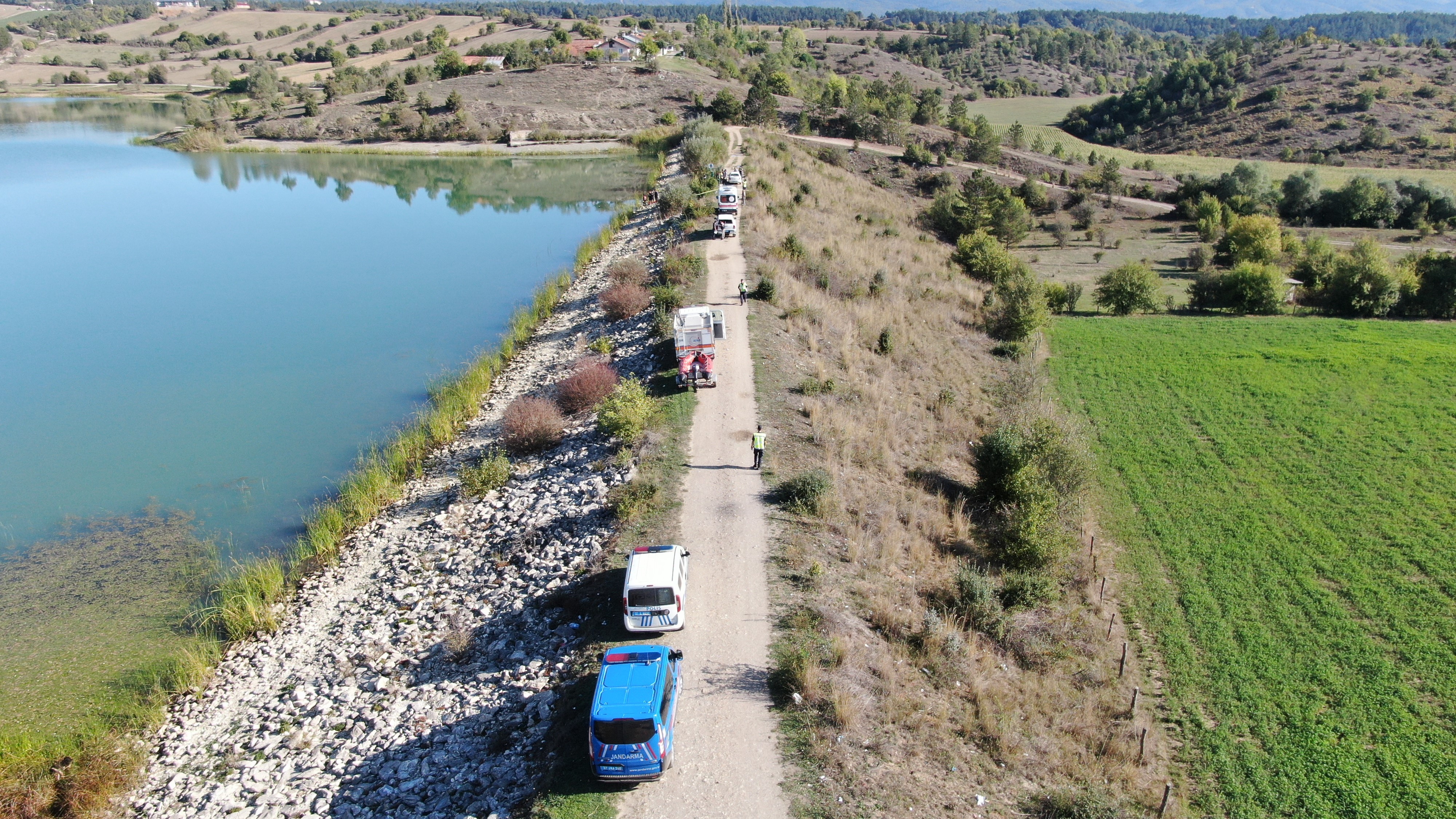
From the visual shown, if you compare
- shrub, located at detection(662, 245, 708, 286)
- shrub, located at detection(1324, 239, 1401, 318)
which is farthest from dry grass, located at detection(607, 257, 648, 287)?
shrub, located at detection(1324, 239, 1401, 318)

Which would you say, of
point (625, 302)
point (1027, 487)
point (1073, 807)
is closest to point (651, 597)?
point (1073, 807)

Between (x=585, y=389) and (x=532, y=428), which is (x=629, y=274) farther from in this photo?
(x=532, y=428)

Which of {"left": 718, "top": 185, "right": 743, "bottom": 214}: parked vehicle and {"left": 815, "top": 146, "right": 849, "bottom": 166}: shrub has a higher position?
{"left": 815, "top": 146, "right": 849, "bottom": 166}: shrub

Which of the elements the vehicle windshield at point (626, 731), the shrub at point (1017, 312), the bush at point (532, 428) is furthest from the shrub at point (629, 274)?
the vehicle windshield at point (626, 731)

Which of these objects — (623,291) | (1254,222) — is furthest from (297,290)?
(1254,222)

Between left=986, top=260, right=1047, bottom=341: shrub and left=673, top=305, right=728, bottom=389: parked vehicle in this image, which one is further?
left=986, top=260, right=1047, bottom=341: shrub

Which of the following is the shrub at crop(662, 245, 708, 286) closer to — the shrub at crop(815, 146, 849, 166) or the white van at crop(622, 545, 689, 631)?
the white van at crop(622, 545, 689, 631)

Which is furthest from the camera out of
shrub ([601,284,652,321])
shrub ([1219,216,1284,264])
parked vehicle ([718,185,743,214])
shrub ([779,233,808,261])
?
shrub ([1219,216,1284,264])
